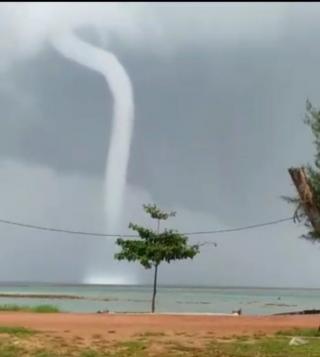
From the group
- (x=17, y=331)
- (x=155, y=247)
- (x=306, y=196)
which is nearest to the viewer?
(x=306, y=196)

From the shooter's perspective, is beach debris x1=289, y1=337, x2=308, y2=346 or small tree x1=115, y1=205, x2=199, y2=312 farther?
small tree x1=115, y1=205, x2=199, y2=312

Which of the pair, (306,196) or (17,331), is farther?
(17,331)

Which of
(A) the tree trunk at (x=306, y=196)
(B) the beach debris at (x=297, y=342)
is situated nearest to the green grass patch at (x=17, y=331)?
(B) the beach debris at (x=297, y=342)

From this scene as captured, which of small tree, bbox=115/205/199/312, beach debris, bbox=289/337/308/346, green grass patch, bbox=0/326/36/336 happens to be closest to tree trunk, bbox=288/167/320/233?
beach debris, bbox=289/337/308/346

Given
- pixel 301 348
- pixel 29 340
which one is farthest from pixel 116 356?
pixel 301 348

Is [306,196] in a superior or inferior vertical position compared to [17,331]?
superior

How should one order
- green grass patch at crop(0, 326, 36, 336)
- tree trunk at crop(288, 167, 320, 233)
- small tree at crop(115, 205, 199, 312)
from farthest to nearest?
small tree at crop(115, 205, 199, 312) < green grass patch at crop(0, 326, 36, 336) < tree trunk at crop(288, 167, 320, 233)

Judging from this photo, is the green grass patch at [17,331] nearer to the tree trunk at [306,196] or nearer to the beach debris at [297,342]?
the beach debris at [297,342]

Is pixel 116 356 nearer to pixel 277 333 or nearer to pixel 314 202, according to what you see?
pixel 314 202

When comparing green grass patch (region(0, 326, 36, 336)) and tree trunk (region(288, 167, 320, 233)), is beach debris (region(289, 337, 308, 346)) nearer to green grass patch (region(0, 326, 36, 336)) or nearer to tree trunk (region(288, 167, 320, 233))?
green grass patch (region(0, 326, 36, 336))

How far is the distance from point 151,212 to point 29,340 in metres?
20.6

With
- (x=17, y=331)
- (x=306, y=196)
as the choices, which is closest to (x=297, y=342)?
(x=17, y=331)

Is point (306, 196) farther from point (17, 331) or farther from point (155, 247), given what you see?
point (155, 247)

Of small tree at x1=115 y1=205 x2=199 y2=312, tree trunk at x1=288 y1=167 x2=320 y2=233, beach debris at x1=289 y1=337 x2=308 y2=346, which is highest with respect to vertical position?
small tree at x1=115 y1=205 x2=199 y2=312
